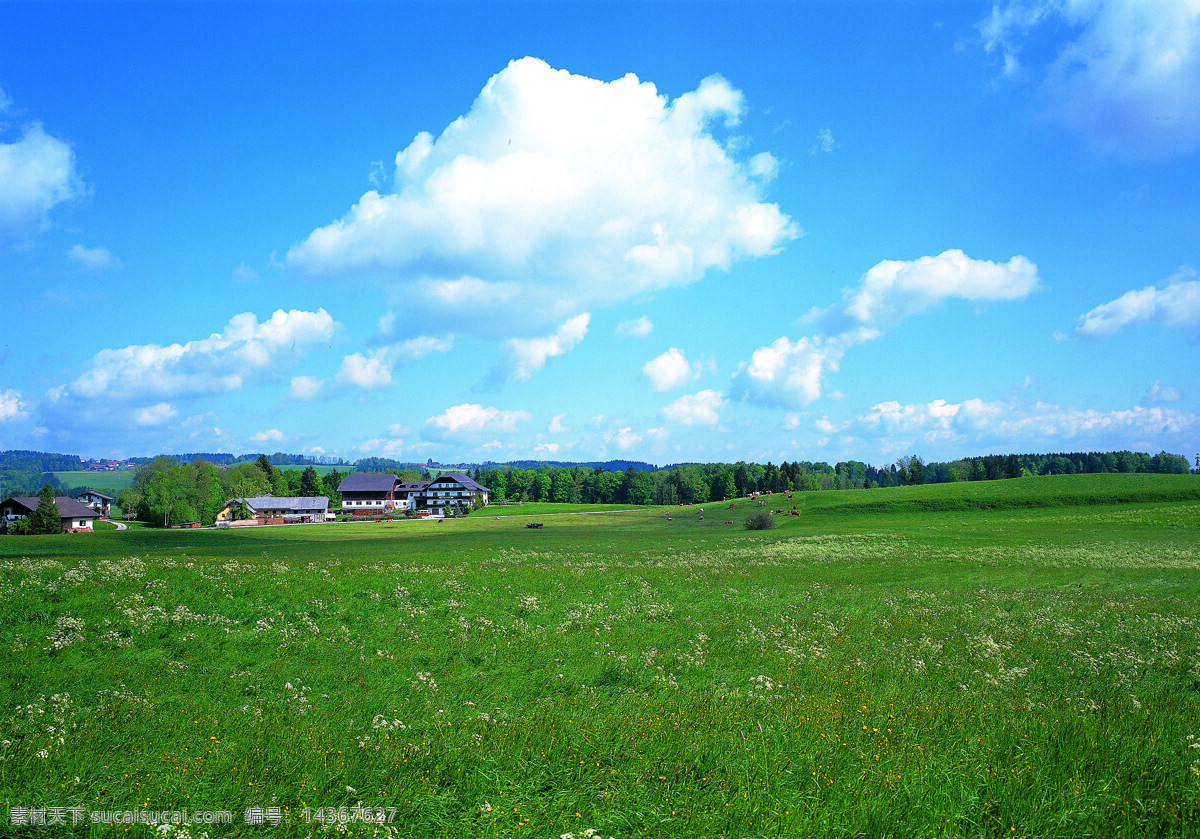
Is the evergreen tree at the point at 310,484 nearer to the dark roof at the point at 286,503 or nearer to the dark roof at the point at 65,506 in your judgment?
the dark roof at the point at 286,503

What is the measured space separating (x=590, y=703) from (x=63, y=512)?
587 feet

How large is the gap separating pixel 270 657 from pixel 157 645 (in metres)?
3.05

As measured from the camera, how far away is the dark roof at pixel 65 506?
135 m

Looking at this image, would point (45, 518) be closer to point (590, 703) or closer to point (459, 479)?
point (459, 479)

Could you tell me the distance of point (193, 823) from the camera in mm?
6684

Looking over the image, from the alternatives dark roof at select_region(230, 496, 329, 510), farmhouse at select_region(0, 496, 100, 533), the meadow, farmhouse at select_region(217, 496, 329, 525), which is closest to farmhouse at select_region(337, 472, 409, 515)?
farmhouse at select_region(217, 496, 329, 525)

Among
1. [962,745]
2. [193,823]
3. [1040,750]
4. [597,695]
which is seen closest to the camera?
[193,823]

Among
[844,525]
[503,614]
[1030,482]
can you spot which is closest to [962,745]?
[503,614]

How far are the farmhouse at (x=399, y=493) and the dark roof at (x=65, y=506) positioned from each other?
5945 cm

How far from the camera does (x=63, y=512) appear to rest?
140 metres

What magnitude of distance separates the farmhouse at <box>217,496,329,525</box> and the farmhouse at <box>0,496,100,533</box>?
28029 mm

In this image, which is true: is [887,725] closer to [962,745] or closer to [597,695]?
[962,745]

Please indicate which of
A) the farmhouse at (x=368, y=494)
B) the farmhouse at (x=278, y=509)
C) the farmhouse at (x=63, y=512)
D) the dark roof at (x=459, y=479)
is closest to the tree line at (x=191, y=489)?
the farmhouse at (x=278, y=509)

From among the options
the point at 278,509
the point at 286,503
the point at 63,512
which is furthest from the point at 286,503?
the point at 63,512
